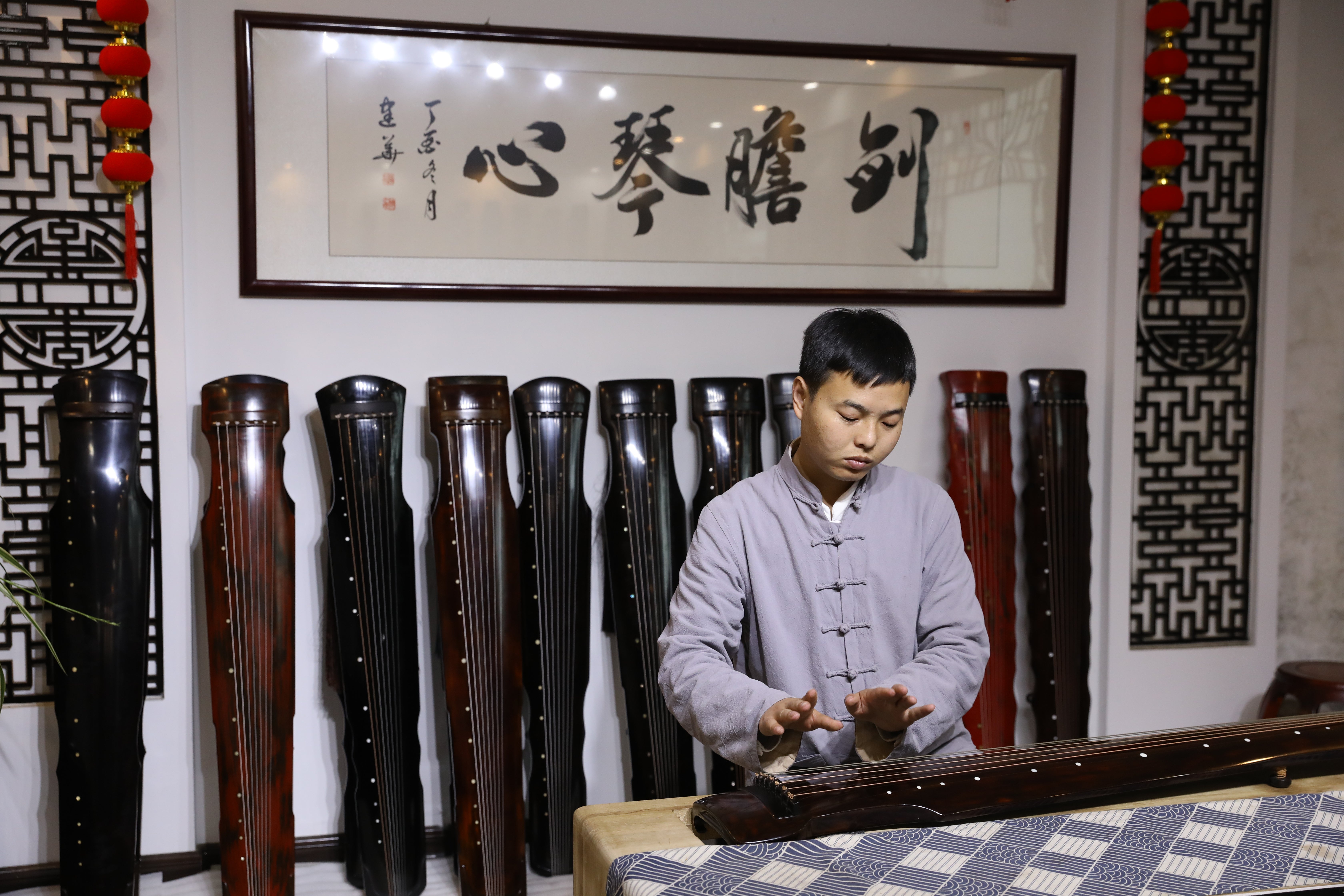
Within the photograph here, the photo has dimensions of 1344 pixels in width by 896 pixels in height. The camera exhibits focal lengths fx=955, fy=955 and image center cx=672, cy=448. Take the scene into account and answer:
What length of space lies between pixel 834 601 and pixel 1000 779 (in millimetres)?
423

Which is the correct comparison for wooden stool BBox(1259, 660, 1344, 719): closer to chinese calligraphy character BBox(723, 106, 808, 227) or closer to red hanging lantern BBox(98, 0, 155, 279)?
chinese calligraphy character BBox(723, 106, 808, 227)

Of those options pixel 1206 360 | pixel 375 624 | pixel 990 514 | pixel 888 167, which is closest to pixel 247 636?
pixel 375 624

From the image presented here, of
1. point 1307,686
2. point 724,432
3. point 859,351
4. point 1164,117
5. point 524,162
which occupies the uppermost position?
point 1164,117

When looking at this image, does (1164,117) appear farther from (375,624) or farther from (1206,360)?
(375,624)

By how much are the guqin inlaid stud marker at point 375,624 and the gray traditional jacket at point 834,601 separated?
3.31 ft

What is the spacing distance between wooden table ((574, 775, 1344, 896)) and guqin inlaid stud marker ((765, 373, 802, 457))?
55.3 inches

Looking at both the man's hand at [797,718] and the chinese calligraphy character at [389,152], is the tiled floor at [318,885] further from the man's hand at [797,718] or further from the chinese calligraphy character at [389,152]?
the chinese calligraphy character at [389,152]

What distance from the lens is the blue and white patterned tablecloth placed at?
0.99 meters

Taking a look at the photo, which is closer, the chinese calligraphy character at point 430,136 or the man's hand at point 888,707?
the man's hand at point 888,707

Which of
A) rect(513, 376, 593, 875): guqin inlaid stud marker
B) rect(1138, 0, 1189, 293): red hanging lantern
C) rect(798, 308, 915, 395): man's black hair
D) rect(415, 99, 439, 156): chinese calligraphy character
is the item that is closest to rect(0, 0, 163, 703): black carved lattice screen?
rect(415, 99, 439, 156): chinese calligraphy character

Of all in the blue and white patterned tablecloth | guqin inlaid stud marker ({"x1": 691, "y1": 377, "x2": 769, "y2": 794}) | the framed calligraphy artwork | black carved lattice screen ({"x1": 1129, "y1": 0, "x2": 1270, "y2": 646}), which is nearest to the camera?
the blue and white patterned tablecloth

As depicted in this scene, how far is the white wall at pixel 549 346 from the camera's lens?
92.4 inches

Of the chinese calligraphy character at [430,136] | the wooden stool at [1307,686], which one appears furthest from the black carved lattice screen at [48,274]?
the wooden stool at [1307,686]

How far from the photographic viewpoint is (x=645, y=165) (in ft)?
8.27
